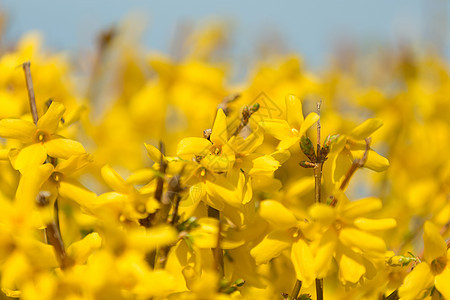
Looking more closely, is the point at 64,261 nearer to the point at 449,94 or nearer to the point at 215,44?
the point at 449,94

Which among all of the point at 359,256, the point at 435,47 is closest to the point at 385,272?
the point at 359,256

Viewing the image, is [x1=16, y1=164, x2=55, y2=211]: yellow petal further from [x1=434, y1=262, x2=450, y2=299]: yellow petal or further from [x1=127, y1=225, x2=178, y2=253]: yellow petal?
[x1=434, y1=262, x2=450, y2=299]: yellow petal

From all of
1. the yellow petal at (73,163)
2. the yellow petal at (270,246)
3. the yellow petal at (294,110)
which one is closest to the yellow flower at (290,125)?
the yellow petal at (294,110)

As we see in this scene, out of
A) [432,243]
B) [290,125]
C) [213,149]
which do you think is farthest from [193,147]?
[432,243]

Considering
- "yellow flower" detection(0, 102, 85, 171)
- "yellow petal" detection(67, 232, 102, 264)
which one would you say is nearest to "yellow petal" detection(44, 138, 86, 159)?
"yellow flower" detection(0, 102, 85, 171)

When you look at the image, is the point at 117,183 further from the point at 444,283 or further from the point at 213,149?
the point at 444,283

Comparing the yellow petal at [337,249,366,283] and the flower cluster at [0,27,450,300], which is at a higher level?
the flower cluster at [0,27,450,300]
